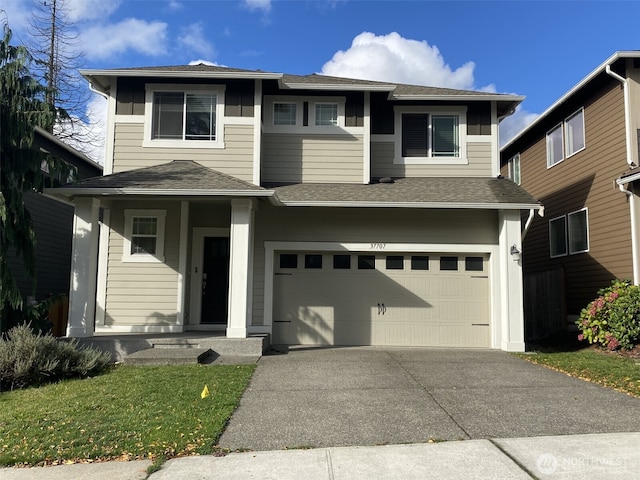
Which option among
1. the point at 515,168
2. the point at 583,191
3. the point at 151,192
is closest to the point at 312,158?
the point at 151,192

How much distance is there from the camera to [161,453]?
420 centimetres

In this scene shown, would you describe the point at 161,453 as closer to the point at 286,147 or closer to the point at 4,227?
the point at 4,227

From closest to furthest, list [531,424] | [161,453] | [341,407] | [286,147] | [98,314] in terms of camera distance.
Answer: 1. [161,453]
2. [531,424]
3. [341,407]
4. [98,314]
5. [286,147]

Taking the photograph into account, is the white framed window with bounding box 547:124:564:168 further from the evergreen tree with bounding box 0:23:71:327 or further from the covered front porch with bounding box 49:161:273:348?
the evergreen tree with bounding box 0:23:71:327

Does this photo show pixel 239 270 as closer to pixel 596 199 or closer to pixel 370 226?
pixel 370 226

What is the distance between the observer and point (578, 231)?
12.9 meters

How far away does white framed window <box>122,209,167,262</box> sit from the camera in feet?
34.0

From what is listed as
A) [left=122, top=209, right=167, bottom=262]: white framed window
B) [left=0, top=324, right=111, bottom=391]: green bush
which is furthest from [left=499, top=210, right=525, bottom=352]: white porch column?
[left=0, top=324, right=111, bottom=391]: green bush

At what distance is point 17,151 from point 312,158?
18.9 ft

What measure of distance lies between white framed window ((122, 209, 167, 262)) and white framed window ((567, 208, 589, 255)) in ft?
33.4

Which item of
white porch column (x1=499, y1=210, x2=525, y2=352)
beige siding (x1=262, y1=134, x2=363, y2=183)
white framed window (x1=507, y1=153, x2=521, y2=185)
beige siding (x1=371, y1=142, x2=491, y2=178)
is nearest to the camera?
white porch column (x1=499, y1=210, x2=525, y2=352)

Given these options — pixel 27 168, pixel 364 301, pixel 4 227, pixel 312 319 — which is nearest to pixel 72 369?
pixel 4 227

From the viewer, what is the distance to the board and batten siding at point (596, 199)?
432 inches

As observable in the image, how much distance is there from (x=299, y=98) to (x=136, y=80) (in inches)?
140
